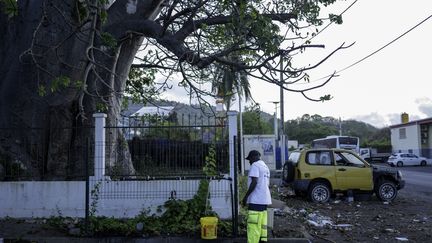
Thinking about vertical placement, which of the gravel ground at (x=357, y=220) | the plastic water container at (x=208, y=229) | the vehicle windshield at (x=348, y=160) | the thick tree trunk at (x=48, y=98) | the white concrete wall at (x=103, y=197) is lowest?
the gravel ground at (x=357, y=220)

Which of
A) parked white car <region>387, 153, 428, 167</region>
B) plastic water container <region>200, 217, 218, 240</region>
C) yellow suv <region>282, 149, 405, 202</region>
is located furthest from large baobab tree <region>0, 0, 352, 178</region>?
parked white car <region>387, 153, 428, 167</region>

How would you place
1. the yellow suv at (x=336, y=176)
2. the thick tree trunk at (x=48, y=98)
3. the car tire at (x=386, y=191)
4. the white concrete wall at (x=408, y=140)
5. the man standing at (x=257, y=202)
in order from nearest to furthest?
the man standing at (x=257, y=202) < the thick tree trunk at (x=48, y=98) < the yellow suv at (x=336, y=176) < the car tire at (x=386, y=191) < the white concrete wall at (x=408, y=140)

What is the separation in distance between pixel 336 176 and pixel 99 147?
9.52 m

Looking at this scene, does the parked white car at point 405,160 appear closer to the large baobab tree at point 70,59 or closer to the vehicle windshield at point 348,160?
the vehicle windshield at point 348,160

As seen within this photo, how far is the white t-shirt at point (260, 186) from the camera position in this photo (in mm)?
9727

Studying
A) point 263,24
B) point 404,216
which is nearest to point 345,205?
point 404,216

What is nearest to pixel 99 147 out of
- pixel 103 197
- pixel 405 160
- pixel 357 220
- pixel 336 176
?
pixel 103 197

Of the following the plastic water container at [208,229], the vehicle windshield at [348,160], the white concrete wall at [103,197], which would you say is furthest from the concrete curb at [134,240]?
the vehicle windshield at [348,160]

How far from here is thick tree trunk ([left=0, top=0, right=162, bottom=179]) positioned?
12727mm

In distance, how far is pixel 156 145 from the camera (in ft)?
40.7

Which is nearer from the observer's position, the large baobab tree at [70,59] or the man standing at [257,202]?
the man standing at [257,202]

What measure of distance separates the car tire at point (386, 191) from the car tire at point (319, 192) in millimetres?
1841

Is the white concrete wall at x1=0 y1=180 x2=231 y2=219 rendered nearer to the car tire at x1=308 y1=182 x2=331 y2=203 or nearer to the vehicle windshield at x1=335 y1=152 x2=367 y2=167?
the car tire at x1=308 y1=182 x2=331 y2=203

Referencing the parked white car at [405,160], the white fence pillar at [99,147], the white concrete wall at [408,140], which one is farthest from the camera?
the white concrete wall at [408,140]
